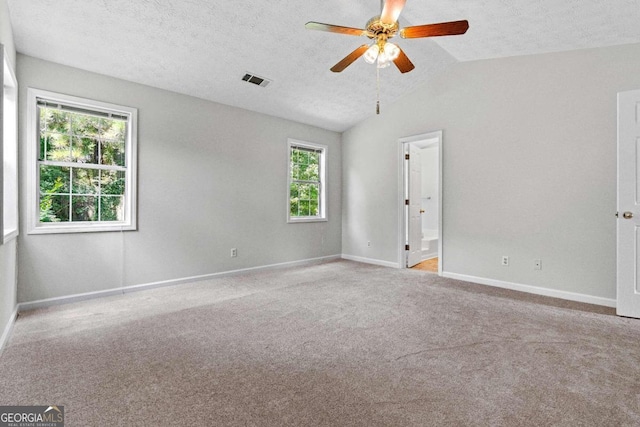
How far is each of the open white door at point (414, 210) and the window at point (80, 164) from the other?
163 inches

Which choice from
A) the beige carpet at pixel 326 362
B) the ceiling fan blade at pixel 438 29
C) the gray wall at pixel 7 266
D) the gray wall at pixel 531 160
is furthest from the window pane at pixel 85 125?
the gray wall at pixel 531 160

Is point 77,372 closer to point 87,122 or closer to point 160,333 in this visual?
point 160,333

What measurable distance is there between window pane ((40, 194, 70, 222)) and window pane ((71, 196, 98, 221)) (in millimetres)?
69

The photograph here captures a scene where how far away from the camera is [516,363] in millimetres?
2090

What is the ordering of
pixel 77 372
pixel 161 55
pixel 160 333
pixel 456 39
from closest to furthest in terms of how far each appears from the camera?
1. pixel 77 372
2. pixel 160 333
3. pixel 161 55
4. pixel 456 39

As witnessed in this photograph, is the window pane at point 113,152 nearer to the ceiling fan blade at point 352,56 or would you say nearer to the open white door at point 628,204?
the ceiling fan blade at point 352,56

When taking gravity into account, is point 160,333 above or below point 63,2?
below

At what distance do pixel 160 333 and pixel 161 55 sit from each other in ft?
9.38

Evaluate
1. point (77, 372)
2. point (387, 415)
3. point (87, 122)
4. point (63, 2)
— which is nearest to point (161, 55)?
point (63, 2)

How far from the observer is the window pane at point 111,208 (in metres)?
3.66

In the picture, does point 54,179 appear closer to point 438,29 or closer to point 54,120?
point 54,120

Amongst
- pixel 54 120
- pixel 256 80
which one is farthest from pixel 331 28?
pixel 54 120

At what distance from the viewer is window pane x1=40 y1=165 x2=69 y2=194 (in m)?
3.27

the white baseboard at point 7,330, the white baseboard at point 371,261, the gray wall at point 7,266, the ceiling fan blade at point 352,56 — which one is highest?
the ceiling fan blade at point 352,56
